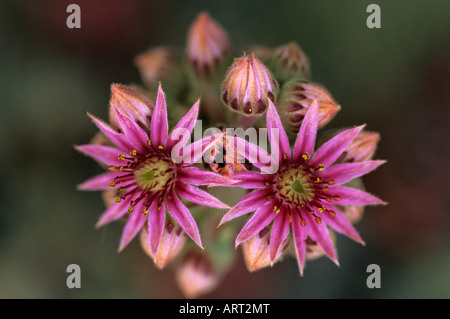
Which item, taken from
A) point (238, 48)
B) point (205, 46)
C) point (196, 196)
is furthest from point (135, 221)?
point (238, 48)

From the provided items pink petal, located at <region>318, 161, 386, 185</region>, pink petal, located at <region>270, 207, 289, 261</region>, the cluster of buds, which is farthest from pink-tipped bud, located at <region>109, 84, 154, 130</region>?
pink petal, located at <region>318, 161, 386, 185</region>

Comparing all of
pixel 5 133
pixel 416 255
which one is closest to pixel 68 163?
pixel 5 133

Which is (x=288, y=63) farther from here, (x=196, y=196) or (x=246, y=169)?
(x=196, y=196)

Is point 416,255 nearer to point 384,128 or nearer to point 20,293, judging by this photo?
point 384,128

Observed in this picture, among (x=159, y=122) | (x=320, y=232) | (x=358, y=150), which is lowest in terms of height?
(x=320, y=232)

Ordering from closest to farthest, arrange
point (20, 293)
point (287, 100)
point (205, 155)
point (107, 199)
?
point (205, 155), point (287, 100), point (107, 199), point (20, 293)

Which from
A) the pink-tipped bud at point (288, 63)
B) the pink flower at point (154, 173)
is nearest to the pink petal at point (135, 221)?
the pink flower at point (154, 173)
